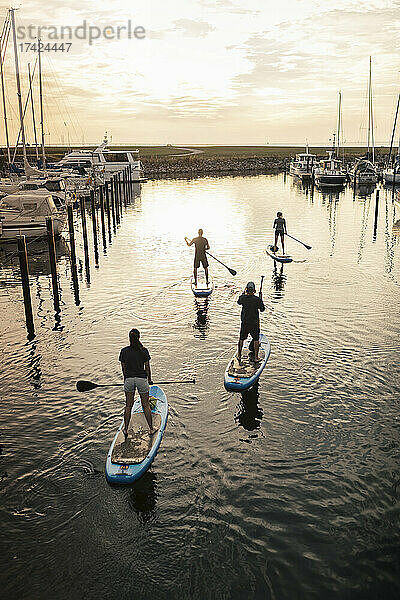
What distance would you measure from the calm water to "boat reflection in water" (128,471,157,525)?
25mm

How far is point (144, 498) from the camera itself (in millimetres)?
8609

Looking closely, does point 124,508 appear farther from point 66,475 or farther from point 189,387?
point 189,387

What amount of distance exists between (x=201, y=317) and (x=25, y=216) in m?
18.9

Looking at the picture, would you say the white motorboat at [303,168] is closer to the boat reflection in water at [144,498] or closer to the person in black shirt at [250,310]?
the person in black shirt at [250,310]

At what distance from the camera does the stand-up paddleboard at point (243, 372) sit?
39.9 feet

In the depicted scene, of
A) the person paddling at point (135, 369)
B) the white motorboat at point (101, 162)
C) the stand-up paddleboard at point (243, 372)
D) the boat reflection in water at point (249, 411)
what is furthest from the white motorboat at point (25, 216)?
the white motorboat at point (101, 162)

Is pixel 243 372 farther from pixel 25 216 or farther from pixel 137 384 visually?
pixel 25 216

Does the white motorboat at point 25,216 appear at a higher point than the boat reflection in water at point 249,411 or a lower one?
higher

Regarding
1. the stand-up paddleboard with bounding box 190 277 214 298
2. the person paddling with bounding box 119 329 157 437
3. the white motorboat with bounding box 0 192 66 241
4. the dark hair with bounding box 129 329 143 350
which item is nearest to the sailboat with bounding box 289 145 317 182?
the white motorboat with bounding box 0 192 66 241

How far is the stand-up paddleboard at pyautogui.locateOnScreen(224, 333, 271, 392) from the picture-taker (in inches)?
478

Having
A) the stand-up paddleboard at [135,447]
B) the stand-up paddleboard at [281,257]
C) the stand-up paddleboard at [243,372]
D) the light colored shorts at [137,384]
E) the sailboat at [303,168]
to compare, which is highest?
the sailboat at [303,168]

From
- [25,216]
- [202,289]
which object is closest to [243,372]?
[202,289]

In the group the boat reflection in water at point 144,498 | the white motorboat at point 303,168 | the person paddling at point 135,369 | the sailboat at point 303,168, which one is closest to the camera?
the boat reflection in water at point 144,498

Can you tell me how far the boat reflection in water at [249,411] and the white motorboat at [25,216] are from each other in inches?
911
